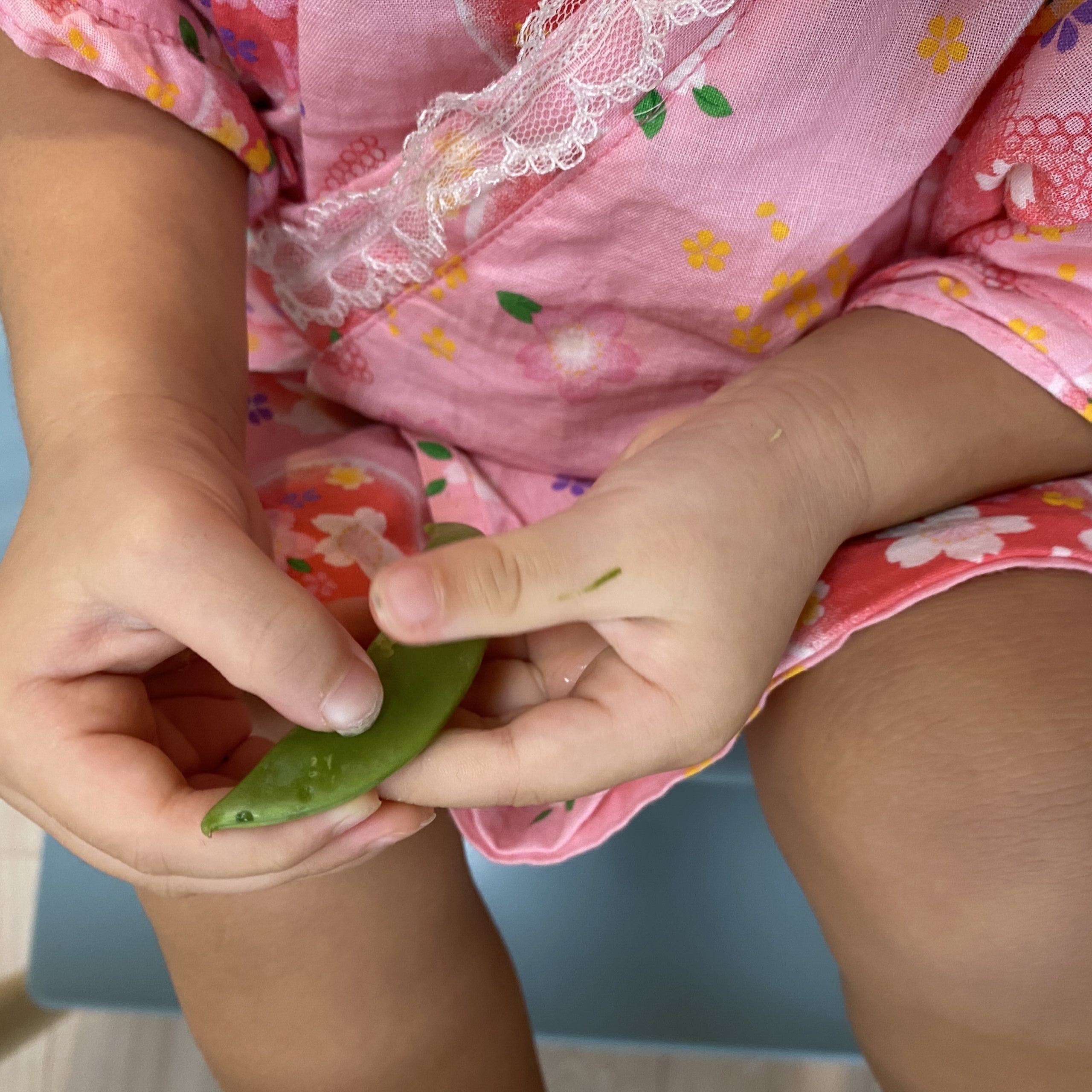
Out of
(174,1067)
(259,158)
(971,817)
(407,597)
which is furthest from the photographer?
Answer: (174,1067)

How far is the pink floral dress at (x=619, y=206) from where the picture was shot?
49 cm

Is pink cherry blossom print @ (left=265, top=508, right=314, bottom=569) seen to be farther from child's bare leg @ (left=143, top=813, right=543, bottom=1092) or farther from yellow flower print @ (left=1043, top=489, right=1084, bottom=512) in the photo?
yellow flower print @ (left=1043, top=489, right=1084, bottom=512)

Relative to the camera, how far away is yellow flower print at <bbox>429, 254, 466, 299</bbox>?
58 cm

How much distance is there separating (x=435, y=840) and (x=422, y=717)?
0.23 meters

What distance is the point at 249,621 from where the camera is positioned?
1.25ft

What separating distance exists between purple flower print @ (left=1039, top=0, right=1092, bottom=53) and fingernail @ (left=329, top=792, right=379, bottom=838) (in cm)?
47

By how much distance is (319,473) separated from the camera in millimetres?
667

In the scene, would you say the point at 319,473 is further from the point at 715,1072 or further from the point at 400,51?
the point at 715,1072

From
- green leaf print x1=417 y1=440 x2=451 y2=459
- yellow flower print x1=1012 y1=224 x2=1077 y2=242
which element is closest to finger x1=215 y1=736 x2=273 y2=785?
green leaf print x1=417 y1=440 x2=451 y2=459

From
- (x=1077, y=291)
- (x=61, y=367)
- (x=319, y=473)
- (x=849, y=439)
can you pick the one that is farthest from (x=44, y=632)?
(x=1077, y=291)

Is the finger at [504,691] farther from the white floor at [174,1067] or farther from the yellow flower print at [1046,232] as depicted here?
the white floor at [174,1067]

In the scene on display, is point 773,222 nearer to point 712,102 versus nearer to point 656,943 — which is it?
point 712,102

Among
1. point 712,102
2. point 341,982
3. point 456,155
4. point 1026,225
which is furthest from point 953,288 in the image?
point 341,982

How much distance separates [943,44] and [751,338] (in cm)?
17
